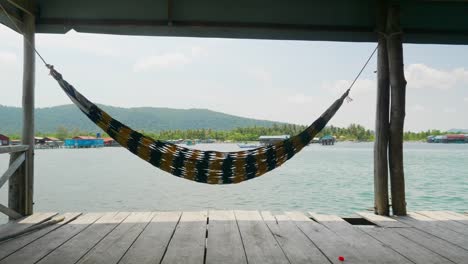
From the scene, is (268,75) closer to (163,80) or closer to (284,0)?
(163,80)

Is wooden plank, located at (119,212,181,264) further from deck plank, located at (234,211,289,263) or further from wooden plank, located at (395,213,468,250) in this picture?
wooden plank, located at (395,213,468,250)

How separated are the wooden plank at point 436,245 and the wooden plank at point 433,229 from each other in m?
0.06

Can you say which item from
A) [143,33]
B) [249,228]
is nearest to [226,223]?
[249,228]

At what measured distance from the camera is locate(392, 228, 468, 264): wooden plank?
178 centimetres

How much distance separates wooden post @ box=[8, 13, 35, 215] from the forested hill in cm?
8160

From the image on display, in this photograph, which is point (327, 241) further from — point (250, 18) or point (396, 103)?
point (250, 18)

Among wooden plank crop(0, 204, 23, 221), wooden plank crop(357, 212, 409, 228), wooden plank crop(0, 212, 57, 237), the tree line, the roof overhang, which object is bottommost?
wooden plank crop(357, 212, 409, 228)

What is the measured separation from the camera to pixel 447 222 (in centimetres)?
258

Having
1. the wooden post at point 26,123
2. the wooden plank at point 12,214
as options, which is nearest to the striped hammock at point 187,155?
the wooden post at point 26,123

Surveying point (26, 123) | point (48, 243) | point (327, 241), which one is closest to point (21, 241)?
point (48, 243)

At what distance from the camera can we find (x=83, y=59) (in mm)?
93438

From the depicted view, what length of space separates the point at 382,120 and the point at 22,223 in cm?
251

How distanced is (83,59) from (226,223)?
99132 millimetres

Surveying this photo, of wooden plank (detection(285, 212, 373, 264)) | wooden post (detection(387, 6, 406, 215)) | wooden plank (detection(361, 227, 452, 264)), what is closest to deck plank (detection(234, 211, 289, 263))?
wooden plank (detection(285, 212, 373, 264))
